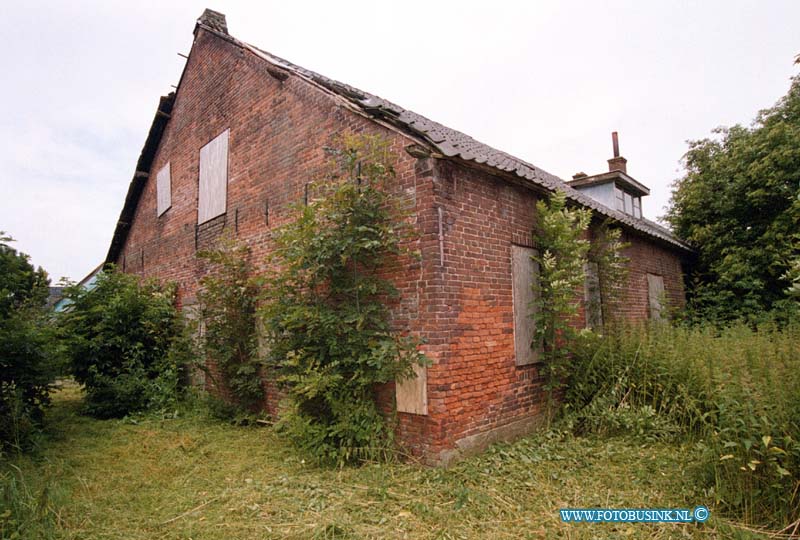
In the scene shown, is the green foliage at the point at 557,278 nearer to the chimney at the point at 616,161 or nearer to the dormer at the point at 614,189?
the dormer at the point at 614,189

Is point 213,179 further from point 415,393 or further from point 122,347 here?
point 415,393

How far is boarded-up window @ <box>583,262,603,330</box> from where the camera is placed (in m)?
7.92

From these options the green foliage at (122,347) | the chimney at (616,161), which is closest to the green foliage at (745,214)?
the chimney at (616,161)

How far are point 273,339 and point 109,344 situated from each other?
4.77 meters

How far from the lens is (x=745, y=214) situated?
491 inches

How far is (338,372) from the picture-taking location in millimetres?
5621

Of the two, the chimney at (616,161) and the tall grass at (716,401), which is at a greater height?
the chimney at (616,161)

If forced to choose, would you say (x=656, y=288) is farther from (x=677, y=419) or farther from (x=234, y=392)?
(x=234, y=392)

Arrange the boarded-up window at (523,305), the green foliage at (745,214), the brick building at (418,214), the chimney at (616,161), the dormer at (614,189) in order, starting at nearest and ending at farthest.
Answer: the brick building at (418,214), the boarded-up window at (523,305), the green foliage at (745,214), the dormer at (614,189), the chimney at (616,161)

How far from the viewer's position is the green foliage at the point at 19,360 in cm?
644

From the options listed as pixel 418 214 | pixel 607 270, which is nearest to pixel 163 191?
pixel 418 214

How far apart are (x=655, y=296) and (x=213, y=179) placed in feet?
34.4

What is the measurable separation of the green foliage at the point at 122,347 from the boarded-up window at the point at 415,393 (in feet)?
16.3

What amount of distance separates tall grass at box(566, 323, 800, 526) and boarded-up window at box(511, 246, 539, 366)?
91 centimetres
